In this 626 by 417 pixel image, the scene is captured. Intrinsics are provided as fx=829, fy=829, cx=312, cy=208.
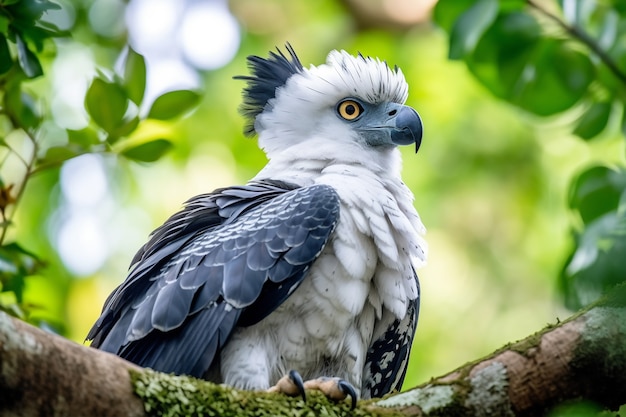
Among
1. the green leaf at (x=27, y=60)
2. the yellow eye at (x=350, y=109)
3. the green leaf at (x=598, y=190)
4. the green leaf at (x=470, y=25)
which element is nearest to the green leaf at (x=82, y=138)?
the green leaf at (x=27, y=60)

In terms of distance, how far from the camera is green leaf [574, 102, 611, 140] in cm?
695

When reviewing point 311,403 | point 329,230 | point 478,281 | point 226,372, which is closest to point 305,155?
point 329,230

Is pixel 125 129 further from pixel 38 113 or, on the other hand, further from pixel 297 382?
pixel 297 382

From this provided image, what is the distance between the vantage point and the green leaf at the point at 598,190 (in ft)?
21.5

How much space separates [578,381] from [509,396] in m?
0.35

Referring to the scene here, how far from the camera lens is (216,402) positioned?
13.1ft

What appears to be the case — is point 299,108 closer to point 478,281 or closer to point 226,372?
point 226,372

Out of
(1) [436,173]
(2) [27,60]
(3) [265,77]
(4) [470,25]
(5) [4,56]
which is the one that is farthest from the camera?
(1) [436,173]

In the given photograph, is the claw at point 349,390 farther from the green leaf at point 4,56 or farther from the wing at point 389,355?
the green leaf at point 4,56

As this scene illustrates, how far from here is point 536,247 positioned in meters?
14.8

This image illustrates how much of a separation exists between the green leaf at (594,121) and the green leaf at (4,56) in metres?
4.55

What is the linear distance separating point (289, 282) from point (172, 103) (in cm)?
164

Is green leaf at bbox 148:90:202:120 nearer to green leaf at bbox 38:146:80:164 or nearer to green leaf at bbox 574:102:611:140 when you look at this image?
green leaf at bbox 38:146:80:164

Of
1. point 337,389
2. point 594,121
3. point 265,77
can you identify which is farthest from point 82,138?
point 594,121
